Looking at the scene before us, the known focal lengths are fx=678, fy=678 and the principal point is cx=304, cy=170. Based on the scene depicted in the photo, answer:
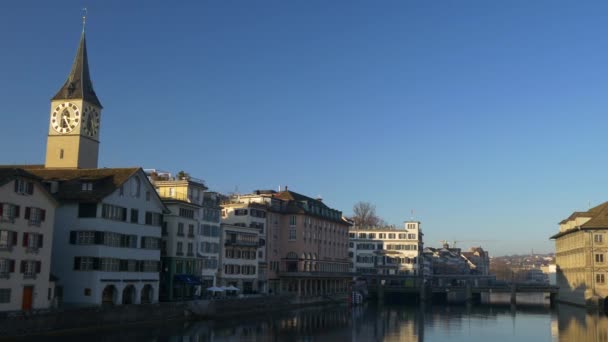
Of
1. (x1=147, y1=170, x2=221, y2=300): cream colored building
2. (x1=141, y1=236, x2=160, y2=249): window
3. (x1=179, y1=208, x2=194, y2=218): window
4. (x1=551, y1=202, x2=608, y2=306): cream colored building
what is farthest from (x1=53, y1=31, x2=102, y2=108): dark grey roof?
(x1=551, y1=202, x2=608, y2=306): cream colored building

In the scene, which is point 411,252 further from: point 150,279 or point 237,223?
point 150,279

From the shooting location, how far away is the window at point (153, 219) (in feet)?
272

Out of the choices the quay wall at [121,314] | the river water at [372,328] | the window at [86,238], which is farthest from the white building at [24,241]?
the river water at [372,328]

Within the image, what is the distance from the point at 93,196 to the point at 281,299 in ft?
155

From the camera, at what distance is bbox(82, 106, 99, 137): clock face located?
94625 mm

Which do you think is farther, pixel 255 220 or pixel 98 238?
pixel 255 220

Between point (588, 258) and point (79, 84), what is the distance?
92993 mm

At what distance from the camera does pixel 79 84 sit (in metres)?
95.7

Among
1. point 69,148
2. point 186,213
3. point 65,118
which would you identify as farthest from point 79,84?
point 186,213

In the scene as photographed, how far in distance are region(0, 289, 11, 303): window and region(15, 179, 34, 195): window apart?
916cm

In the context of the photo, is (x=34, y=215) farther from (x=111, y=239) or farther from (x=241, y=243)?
(x=241, y=243)

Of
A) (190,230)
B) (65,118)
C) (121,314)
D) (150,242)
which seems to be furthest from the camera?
(190,230)

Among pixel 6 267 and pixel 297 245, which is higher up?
pixel 297 245

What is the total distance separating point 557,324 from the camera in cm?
9800
